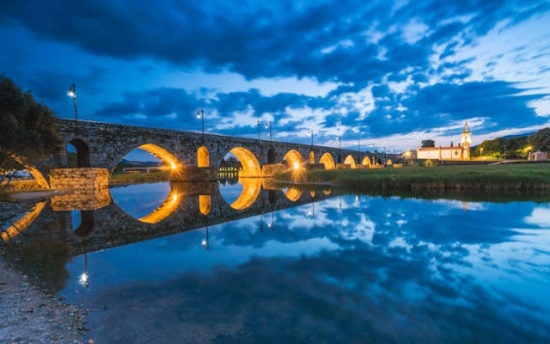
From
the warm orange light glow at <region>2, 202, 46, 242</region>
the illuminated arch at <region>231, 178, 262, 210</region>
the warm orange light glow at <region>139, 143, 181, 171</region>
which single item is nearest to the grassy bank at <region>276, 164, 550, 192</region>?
the illuminated arch at <region>231, 178, 262, 210</region>

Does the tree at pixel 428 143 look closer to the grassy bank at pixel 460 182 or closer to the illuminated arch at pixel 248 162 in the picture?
the illuminated arch at pixel 248 162

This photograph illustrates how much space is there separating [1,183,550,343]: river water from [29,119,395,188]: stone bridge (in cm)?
1672

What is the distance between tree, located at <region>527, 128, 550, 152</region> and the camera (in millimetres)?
78569

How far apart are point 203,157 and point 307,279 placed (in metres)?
34.4

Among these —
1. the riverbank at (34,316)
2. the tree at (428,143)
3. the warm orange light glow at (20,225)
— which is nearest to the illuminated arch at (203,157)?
the warm orange light glow at (20,225)

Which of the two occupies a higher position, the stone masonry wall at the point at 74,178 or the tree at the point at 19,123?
the tree at the point at 19,123

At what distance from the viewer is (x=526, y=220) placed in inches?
428

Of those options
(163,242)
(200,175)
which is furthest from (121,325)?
(200,175)

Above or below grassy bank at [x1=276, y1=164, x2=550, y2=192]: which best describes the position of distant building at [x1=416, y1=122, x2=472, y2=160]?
above

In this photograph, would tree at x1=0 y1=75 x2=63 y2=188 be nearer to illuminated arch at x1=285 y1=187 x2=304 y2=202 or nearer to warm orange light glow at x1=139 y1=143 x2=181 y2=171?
warm orange light glow at x1=139 y1=143 x2=181 y2=171

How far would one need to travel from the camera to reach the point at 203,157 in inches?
1500

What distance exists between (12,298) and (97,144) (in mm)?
24954

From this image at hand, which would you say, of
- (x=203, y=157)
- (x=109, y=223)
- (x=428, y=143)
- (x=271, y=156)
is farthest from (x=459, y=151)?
(x=109, y=223)

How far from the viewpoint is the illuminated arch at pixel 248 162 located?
45.7 meters
